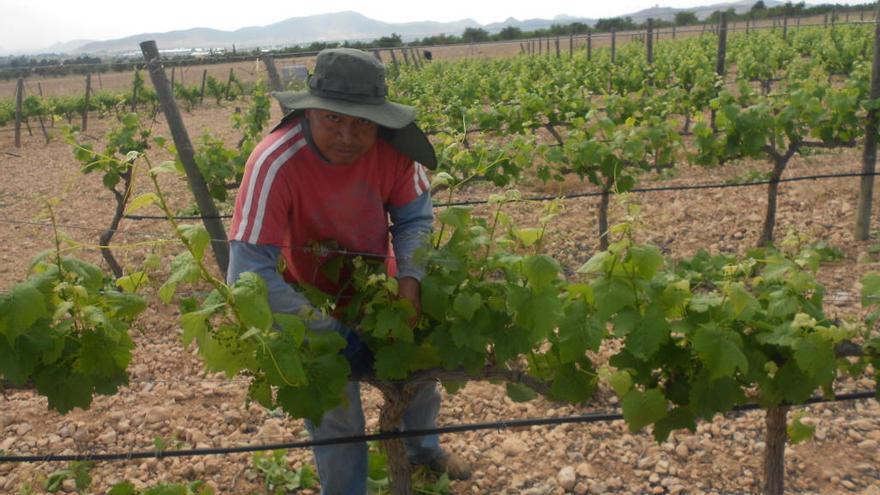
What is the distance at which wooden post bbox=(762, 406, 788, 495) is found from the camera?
2.42m

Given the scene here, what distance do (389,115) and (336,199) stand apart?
1.21 ft

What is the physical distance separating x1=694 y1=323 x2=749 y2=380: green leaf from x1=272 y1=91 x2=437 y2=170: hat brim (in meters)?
1.09

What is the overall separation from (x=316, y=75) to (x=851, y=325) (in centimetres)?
174

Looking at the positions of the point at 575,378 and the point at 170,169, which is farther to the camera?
the point at 575,378

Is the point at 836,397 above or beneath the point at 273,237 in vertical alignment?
beneath

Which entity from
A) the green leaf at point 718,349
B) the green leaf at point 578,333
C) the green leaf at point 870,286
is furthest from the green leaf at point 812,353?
the green leaf at point 578,333

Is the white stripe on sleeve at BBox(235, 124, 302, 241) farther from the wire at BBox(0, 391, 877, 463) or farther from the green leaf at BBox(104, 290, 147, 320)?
the wire at BBox(0, 391, 877, 463)

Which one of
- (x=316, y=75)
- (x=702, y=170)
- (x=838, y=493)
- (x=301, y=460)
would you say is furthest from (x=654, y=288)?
(x=702, y=170)

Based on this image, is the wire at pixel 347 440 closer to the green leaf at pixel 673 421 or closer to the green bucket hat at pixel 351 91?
the green leaf at pixel 673 421

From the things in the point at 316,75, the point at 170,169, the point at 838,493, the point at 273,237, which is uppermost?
the point at 316,75

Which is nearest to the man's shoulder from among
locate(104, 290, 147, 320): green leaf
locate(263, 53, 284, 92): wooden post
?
locate(104, 290, 147, 320): green leaf

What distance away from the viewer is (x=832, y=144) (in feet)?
20.8

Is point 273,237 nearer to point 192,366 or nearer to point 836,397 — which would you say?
point 836,397

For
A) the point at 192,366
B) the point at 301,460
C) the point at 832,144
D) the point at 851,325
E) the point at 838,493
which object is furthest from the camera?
the point at 832,144
